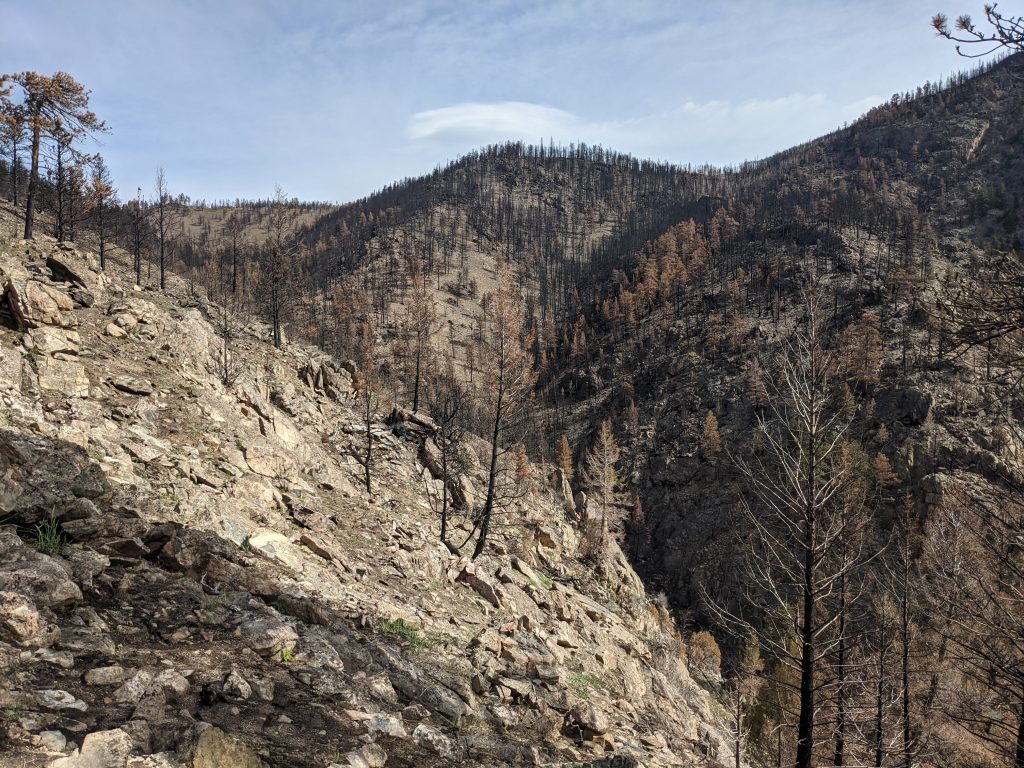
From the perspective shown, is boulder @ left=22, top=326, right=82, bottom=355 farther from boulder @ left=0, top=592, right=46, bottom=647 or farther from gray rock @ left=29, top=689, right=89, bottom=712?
gray rock @ left=29, top=689, right=89, bottom=712

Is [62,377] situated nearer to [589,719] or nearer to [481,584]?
[481,584]

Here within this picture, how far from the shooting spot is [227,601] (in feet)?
22.4

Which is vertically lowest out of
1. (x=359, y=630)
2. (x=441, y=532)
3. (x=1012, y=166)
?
(x=441, y=532)

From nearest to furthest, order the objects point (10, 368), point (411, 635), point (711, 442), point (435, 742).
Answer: point (435, 742) → point (411, 635) → point (10, 368) → point (711, 442)

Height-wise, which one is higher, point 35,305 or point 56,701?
point 35,305

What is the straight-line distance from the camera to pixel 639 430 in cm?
8725

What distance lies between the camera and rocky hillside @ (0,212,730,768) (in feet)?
14.6

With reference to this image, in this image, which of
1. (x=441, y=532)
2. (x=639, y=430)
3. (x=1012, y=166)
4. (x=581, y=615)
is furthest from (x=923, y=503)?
(x=1012, y=166)

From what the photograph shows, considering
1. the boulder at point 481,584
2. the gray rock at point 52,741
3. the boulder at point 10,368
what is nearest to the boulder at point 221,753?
the gray rock at point 52,741

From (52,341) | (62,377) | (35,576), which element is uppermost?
(52,341)

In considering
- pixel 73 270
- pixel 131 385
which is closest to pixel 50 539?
pixel 131 385

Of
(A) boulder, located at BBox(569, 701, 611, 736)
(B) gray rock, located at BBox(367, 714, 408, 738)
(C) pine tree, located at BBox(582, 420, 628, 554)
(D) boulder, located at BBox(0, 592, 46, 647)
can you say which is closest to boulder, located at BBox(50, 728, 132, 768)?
(D) boulder, located at BBox(0, 592, 46, 647)

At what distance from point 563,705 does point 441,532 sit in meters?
11.1

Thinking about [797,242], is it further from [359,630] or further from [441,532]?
[359,630]
